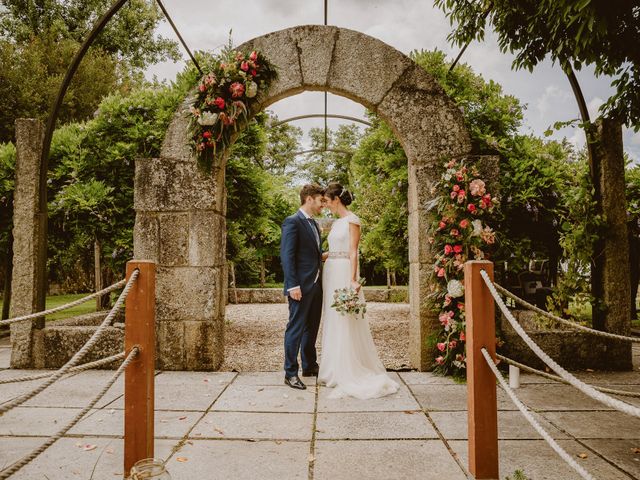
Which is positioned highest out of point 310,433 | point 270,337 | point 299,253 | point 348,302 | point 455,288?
point 299,253

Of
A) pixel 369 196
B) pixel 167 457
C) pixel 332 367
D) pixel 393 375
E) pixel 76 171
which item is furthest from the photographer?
pixel 369 196

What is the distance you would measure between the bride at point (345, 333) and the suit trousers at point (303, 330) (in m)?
0.13

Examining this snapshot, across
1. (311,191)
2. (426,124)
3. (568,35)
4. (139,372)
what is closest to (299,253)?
(311,191)

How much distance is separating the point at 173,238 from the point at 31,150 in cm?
192

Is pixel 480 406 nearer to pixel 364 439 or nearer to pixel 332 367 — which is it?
pixel 364 439

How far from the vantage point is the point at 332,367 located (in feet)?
14.2

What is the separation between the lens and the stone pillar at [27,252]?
4773mm

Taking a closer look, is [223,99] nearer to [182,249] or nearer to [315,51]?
[315,51]

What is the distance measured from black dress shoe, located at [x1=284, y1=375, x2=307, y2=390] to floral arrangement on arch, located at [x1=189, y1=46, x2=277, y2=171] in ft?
7.75

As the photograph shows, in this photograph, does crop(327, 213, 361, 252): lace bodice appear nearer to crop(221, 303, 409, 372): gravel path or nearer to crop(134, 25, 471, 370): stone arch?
crop(134, 25, 471, 370): stone arch

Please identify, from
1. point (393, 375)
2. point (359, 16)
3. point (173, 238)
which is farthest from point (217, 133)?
point (393, 375)

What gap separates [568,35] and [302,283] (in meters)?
3.14

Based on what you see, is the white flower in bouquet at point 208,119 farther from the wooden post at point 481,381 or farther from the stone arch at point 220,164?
the wooden post at point 481,381

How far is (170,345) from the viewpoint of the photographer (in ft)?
15.6
